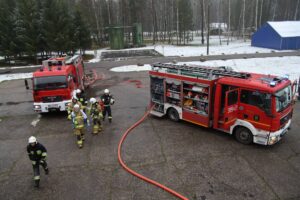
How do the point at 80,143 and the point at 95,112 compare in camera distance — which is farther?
the point at 95,112

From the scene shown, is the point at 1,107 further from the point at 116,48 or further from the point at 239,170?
the point at 116,48

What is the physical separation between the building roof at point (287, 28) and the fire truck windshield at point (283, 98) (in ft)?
104

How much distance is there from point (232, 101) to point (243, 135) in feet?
4.48

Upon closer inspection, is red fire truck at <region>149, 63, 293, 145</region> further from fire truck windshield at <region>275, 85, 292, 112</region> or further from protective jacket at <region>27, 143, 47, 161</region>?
protective jacket at <region>27, 143, 47, 161</region>

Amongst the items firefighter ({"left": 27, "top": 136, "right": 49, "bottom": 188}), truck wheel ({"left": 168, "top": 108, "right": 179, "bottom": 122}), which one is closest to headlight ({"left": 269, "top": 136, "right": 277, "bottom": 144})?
truck wheel ({"left": 168, "top": 108, "right": 179, "bottom": 122})

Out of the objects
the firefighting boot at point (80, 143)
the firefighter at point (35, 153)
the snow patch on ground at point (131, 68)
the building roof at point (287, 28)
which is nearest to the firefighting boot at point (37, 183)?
the firefighter at point (35, 153)

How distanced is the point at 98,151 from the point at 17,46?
88.7 ft

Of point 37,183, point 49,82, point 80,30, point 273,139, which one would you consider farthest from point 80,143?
point 80,30

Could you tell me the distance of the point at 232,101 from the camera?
29.3ft

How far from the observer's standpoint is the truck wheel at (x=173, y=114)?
1140 centimetres

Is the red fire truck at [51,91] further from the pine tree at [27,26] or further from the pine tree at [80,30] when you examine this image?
the pine tree at [80,30]

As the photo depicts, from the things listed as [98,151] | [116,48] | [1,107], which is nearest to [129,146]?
[98,151]

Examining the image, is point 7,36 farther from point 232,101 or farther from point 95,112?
point 232,101

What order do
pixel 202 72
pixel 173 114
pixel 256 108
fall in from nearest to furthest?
pixel 256 108 < pixel 202 72 < pixel 173 114
